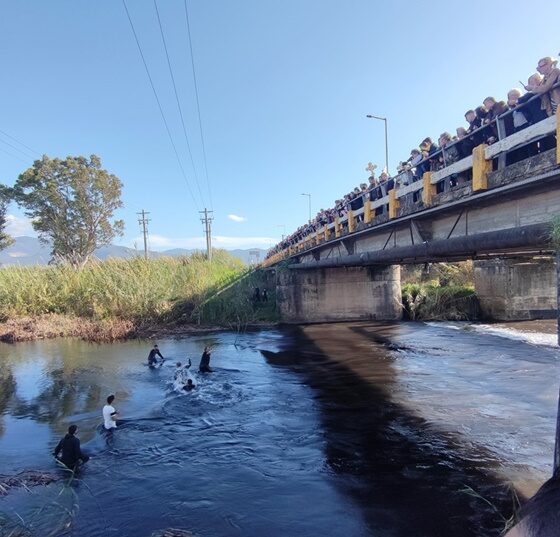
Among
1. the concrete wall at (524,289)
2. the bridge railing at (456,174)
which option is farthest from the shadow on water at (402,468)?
the concrete wall at (524,289)

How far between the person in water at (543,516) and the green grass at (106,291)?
26.8 metres

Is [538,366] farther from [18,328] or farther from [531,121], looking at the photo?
[18,328]

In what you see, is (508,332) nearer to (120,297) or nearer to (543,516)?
(543,516)

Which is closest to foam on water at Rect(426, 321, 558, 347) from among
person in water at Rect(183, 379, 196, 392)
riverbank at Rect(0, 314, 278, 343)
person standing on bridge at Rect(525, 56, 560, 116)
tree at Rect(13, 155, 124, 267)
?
riverbank at Rect(0, 314, 278, 343)

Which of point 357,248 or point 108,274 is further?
point 108,274

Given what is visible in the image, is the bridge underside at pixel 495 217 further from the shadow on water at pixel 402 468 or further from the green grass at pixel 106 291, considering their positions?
the green grass at pixel 106 291

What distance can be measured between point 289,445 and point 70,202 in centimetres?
3939

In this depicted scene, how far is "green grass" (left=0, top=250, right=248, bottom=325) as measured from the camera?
2862cm

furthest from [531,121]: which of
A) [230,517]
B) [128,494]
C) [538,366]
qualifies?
[538,366]

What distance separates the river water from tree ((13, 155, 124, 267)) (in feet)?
84.8

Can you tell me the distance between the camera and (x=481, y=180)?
25.7 ft

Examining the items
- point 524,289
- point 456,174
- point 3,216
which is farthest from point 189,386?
point 3,216

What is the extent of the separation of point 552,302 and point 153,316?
27.9 m

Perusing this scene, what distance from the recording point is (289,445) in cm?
882
